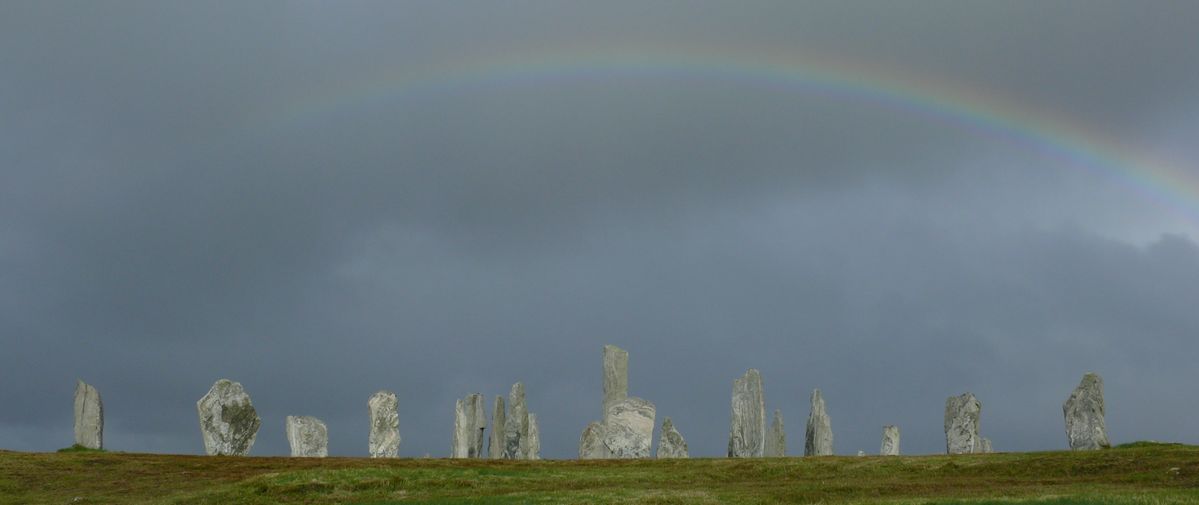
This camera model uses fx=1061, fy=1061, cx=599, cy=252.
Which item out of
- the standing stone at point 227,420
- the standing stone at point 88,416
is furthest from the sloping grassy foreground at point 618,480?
the standing stone at point 88,416

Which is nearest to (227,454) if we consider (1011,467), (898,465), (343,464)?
(343,464)

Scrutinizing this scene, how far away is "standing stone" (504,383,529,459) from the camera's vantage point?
82625mm

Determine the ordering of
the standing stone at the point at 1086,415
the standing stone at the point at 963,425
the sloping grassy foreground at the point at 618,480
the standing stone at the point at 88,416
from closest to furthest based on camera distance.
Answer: the sloping grassy foreground at the point at 618,480 < the standing stone at the point at 1086,415 < the standing stone at the point at 88,416 < the standing stone at the point at 963,425

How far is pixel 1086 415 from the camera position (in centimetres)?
6850

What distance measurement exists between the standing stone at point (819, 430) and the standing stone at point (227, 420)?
1554 inches

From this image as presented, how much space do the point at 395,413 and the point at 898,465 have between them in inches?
1429

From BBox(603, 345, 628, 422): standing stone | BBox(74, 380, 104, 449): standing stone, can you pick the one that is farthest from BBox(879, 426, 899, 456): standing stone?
BBox(74, 380, 104, 449): standing stone

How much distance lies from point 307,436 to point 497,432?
1733cm

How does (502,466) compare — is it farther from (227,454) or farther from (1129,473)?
(1129,473)

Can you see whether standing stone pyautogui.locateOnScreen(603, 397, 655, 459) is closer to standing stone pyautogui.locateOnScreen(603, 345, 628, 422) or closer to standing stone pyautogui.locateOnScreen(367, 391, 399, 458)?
standing stone pyautogui.locateOnScreen(603, 345, 628, 422)

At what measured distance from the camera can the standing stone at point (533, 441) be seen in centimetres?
8212

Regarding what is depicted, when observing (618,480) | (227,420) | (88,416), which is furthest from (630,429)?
(88,416)

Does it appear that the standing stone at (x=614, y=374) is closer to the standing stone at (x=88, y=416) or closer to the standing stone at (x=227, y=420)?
the standing stone at (x=227, y=420)

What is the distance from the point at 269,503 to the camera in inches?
1683
